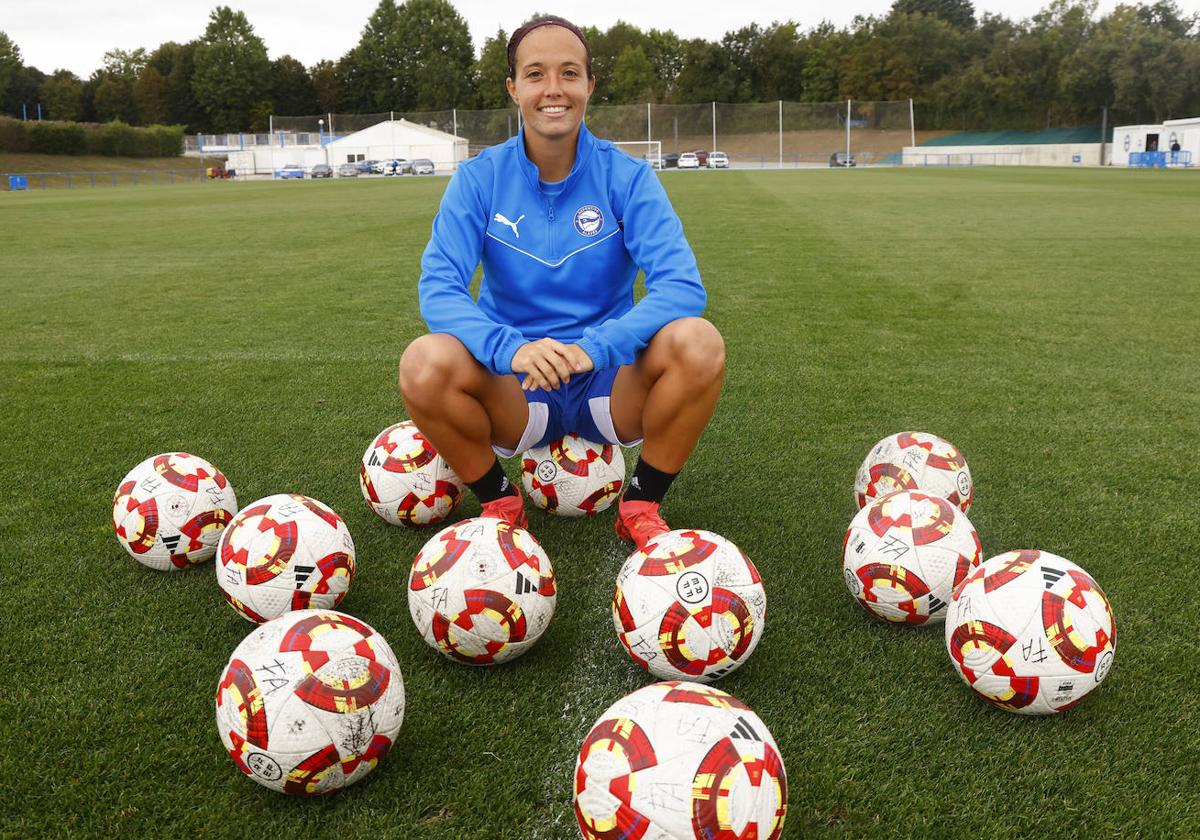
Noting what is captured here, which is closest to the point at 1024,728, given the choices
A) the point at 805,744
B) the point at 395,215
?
the point at 805,744

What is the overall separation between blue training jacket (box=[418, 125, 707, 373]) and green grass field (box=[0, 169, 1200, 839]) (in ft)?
3.24

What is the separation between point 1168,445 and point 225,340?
6.82 metres

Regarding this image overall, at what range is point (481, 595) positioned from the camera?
2648 millimetres

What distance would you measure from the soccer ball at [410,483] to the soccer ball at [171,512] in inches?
22.8

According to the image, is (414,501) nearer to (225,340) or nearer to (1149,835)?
(1149,835)

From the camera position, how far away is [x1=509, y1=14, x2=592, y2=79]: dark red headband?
335cm

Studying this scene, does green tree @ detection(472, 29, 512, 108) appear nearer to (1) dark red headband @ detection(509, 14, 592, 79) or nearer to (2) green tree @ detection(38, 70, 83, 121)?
(2) green tree @ detection(38, 70, 83, 121)

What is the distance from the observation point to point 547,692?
2629mm

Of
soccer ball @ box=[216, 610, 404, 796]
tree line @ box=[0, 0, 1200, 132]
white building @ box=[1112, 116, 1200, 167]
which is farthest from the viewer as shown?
tree line @ box=[0, 0, 1200, 132]

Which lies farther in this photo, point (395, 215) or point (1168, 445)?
point (395, 215)

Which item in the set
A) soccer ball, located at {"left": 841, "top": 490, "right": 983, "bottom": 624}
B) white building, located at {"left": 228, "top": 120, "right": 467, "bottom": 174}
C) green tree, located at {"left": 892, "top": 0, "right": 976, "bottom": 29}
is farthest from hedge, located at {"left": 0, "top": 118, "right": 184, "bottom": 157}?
green tree, located at {"left": 892, "top": 0, "right": 976, "bottom": 29}

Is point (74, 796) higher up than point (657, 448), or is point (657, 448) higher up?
point (657, 448)

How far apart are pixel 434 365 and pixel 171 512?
1156 mm

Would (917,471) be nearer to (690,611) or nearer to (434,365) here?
(690,611)
